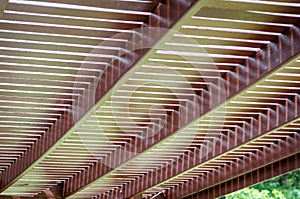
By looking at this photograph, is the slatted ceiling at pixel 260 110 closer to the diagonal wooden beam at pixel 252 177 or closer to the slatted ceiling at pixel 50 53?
the diagonal wooden beam at pixel 252 177

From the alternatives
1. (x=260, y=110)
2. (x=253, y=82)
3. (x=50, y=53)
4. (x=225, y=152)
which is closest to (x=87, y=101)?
(x=50, y=53)

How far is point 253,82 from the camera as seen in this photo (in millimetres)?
6930

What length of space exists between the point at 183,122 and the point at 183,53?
1.74m

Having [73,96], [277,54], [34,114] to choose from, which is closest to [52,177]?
[34,114]

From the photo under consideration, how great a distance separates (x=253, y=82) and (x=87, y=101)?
6.42 ft

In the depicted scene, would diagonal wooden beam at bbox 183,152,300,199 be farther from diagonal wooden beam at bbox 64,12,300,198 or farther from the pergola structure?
diagonal wooden beam at bbox 64,12,300,198

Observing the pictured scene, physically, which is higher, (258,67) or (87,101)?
(258,67)

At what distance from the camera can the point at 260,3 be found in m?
5.76

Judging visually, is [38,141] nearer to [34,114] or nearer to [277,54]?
[34,114]

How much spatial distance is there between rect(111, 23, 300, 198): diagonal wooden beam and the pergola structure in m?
0.02

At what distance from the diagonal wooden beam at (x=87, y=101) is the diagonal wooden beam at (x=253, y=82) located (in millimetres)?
1304

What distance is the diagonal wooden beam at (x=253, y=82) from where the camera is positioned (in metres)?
6.35

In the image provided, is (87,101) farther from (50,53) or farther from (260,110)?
(260,110)

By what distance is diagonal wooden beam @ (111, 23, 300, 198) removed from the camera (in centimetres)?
635
